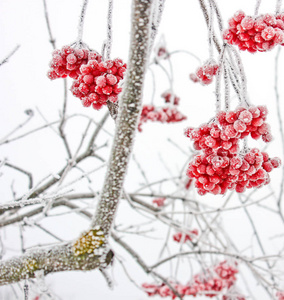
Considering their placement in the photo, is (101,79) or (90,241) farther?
(90,241)

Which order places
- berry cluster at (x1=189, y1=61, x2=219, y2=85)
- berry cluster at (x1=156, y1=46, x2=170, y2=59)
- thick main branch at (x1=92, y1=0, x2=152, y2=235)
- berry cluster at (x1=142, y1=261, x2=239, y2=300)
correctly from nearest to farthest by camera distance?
thick main branch at (x1=92, y1=0, x2=152, y2=235)
berry cluster at (x1=189, y1=61, x2=219, y2=85)
berry cluster at (x1=142, y1=261, x2=239, y2=300)
berry cluster at (x1=156, y1=46, x2=170, y2=59)

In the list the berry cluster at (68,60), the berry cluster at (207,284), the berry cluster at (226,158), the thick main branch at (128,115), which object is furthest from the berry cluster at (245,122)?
the berry cluster at (207,284)

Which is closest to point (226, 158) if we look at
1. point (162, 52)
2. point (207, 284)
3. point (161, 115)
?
point (161, 115)

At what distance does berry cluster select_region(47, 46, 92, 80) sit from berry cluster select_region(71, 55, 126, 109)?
3 centimetres

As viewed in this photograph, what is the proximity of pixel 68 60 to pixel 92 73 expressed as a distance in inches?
1.9

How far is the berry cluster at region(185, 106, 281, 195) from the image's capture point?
0.43 m

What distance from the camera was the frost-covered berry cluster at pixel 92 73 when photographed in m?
0.47

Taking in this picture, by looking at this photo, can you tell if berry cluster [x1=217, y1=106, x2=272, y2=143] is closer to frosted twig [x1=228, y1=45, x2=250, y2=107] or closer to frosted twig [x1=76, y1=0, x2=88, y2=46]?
frosted twig [x1=228, y1=45, x2=250, y2=107]

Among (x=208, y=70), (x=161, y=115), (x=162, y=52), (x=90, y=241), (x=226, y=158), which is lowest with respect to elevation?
(x=90, y=241)

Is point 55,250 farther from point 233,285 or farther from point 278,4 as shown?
point 233,285

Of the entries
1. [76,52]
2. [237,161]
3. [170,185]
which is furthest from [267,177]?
[170,185]

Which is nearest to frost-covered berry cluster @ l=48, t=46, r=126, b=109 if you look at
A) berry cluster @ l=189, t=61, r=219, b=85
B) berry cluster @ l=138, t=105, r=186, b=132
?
berry cluster @ l=189, t=61, r=219, b=85

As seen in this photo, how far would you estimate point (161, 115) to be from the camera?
128 cm

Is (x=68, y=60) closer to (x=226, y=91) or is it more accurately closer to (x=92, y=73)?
(x=92, y=73)
